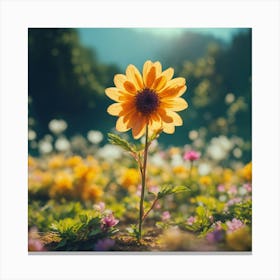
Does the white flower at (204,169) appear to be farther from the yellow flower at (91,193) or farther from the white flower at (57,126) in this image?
the white flower at (57,126)

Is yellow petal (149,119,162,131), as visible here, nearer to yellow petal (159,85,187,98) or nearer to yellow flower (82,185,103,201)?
yellow petal (159,85,187,98)

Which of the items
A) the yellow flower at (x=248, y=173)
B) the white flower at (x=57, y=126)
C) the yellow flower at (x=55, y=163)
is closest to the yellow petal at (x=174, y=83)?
the yellow flower at (x=248, y=173)

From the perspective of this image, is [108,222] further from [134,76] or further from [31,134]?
[31,134]

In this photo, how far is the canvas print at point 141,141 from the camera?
1.88m

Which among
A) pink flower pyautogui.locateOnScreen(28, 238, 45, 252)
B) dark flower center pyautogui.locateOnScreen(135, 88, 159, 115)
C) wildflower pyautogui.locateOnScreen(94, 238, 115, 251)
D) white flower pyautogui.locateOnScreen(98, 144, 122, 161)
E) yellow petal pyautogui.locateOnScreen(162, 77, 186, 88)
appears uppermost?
yellow petal pyautogui.locateOnScreen(162, 77, 186, 88)

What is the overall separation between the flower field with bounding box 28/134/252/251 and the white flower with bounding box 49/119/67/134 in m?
0.18

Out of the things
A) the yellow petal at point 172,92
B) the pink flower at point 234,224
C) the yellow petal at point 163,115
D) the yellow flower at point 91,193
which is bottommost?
the pink flower at point 234,224

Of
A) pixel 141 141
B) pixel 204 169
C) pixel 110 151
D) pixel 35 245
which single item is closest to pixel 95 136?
pixel 110 151

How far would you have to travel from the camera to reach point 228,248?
198 cm

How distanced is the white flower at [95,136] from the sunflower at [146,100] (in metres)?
1.22

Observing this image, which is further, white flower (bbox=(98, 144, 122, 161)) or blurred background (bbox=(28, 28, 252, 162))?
white flower (bbox=(98, 144, 122, 161))

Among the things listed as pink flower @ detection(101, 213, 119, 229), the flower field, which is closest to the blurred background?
the flower field

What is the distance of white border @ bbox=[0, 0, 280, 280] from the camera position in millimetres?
2078
